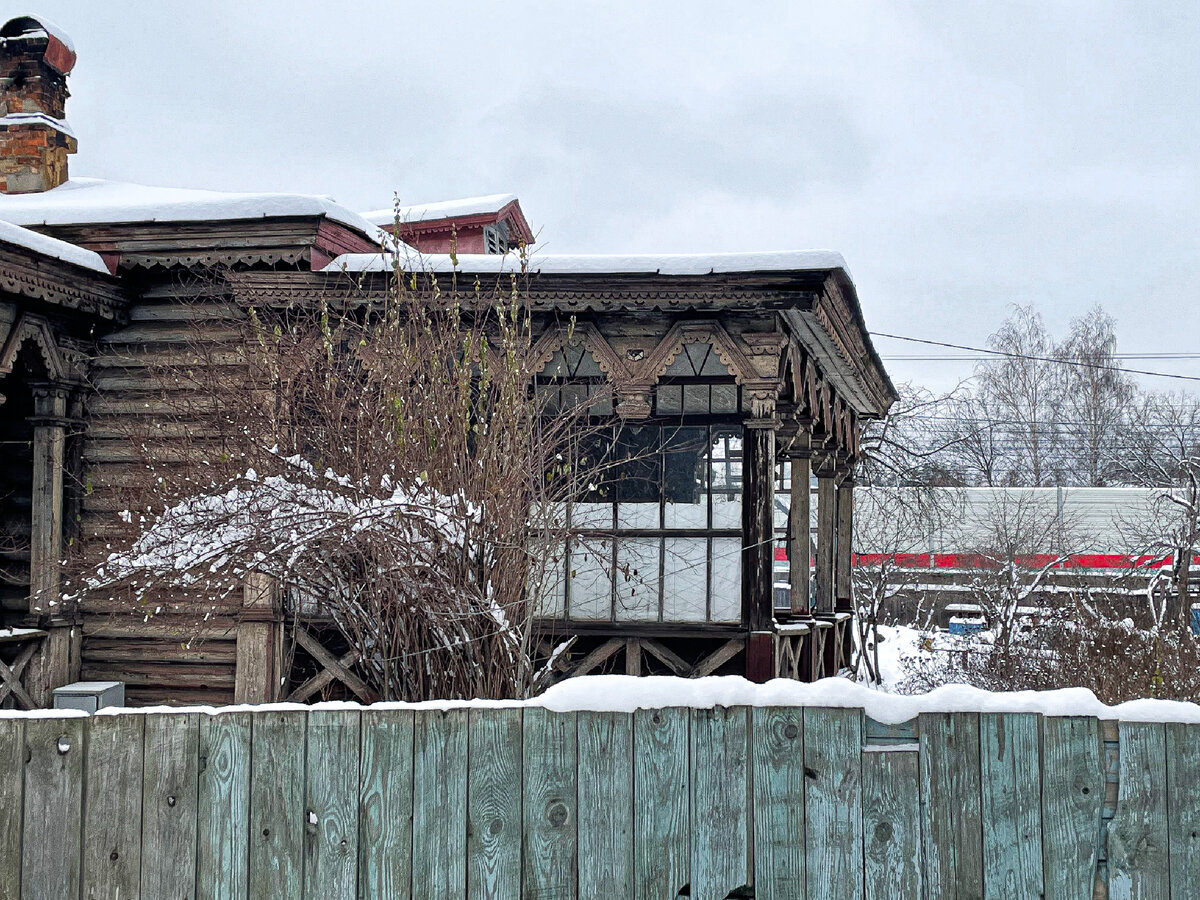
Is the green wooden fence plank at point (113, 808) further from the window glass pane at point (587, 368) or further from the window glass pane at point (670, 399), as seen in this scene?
the window glass pane at point (587, 368)

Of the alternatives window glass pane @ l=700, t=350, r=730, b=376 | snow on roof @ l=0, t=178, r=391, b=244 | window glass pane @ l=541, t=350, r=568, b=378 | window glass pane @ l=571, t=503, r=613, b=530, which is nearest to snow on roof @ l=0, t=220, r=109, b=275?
snow on roof @ l=0, t=178, r=391, b=244

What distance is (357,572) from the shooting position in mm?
5785

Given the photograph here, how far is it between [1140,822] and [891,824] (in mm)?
706

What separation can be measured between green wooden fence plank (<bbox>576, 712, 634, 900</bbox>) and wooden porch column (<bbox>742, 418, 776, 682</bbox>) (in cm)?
564

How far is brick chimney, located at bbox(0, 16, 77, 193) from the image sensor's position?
1191cm

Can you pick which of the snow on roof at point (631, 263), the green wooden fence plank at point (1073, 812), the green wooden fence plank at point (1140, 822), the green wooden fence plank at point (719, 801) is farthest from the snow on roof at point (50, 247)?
the green wooden fence plank at point (1140, 822)

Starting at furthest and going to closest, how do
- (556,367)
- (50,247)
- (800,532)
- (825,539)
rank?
(825,539) → (800,532) → (556,367) → (50,247)

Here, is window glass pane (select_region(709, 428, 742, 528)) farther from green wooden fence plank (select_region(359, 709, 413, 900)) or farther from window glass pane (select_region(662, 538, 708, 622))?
green wooden fence plank (select_region(359, 709, 413, 900))

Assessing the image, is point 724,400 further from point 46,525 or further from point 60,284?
point 46,525

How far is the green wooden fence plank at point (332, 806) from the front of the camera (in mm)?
3652

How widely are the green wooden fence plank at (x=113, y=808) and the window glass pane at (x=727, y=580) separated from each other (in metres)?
6.18

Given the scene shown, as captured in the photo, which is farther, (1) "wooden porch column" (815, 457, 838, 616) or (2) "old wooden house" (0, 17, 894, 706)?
(1) "wooden porch column" (815, 457, 838, 616)

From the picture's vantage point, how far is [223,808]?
3695 millimetres

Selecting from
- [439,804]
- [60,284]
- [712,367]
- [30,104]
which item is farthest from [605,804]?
[30,104]
